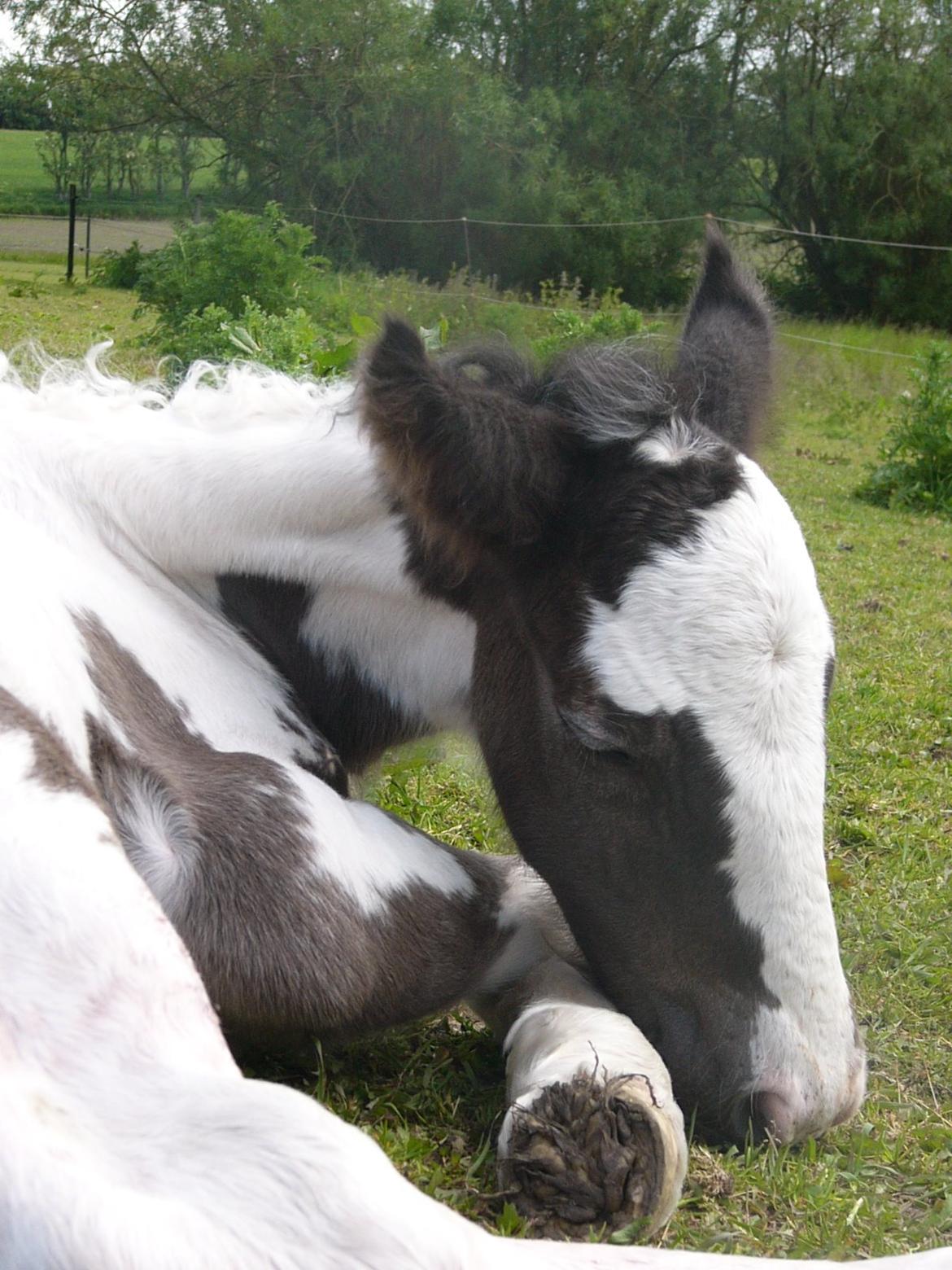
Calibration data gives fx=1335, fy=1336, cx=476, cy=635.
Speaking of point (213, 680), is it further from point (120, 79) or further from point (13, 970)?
point (120, 79)

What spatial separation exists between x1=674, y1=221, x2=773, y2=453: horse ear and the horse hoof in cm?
130

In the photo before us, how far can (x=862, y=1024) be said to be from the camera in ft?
9.27

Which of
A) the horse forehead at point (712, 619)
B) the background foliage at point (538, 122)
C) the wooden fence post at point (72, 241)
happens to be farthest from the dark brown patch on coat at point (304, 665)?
the wooden fence post at point (72, 241)

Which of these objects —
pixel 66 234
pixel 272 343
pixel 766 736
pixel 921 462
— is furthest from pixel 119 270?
pixel 766 736

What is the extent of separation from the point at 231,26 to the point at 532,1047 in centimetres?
2458

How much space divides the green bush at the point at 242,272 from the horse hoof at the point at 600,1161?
7050 millimetres

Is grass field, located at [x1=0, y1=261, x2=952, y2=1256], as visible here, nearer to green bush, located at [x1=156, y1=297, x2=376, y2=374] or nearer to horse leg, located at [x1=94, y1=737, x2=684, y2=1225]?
horse leg, located at [x1=94, y1=737, x2=684, y2=1225]

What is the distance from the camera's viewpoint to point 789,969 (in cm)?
215

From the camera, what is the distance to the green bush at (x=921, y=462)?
9570 mm

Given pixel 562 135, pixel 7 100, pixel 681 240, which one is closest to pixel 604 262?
pixel 681 240

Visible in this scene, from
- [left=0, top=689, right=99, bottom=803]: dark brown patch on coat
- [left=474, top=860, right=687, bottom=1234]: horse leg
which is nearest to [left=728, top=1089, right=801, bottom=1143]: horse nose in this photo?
[left=474, top=860, right=687, bottom=1234]: horse leg

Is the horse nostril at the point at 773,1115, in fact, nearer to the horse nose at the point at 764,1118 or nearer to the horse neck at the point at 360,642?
the horse nose at the point at 764,1118

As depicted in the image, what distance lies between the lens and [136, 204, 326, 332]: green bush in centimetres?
861

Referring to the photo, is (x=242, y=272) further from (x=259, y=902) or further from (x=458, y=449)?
(x=259, y=902)
